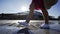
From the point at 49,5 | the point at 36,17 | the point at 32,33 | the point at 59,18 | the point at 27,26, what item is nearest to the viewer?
the point at 32,33

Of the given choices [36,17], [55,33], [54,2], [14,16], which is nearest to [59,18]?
[36,17]

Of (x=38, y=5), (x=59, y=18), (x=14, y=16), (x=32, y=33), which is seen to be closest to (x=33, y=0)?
(x=38, y=5)

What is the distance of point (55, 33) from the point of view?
2.68 metres

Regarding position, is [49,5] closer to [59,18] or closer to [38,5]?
[38,5]

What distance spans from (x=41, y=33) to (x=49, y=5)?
37.1 inches

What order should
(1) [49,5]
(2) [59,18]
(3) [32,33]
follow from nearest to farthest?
(3) [32,33] < (1) [49,5] < (2) [59,18]

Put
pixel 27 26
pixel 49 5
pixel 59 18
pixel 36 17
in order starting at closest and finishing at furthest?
pixel 27 26 < pixel 49 5 < pixel 59 18 < pixel 36 17

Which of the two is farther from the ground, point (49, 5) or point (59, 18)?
point (49, 5)

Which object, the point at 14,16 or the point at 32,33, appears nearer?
the point at 32,33

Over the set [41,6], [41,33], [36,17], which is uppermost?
[41,6]

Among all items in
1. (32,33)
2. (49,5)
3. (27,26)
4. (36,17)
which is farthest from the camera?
(36,17)

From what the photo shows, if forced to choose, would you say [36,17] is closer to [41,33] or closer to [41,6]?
[41,6]

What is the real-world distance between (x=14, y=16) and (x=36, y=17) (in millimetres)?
871

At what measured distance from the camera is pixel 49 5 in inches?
135
